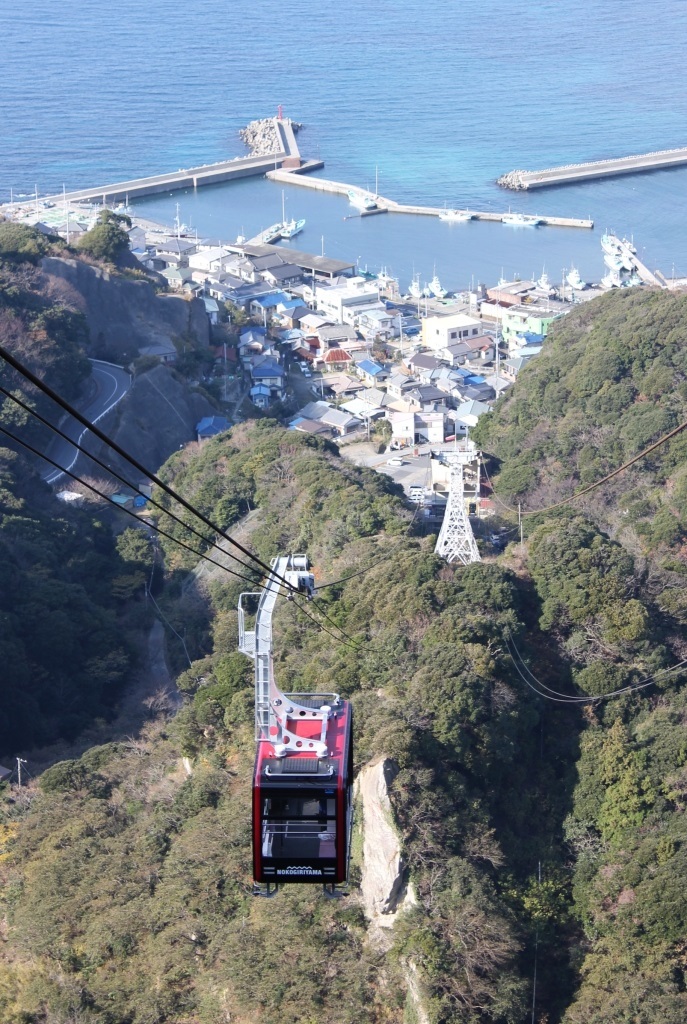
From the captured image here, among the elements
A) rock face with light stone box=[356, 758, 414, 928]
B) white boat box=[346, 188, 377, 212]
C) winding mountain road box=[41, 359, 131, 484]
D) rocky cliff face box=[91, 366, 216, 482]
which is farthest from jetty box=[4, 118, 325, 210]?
rock face with light stone box=[356, 758, 414, 928]

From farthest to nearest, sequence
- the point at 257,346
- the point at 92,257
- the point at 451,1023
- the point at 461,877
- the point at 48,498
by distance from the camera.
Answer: the point at 257,346, the point at 92,257, the point at 48,498, the point at 461,877, the point at 451,1023

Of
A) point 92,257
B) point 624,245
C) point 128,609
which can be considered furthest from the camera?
point 624,245

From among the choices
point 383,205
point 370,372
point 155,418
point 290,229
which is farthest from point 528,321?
point 383,205

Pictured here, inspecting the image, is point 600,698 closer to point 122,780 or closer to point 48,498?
point 122,780

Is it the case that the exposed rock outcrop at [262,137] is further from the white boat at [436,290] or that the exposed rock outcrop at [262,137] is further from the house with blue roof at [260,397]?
the house with blue roof at [260,397]

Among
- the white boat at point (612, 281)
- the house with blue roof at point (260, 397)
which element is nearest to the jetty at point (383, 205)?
the white boat at point (612, 281)

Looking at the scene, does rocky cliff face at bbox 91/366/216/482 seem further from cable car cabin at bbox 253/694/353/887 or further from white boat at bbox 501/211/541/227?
white boat at bbox 501/211/541/227

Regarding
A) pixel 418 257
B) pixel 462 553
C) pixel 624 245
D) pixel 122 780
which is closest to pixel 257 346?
pixel 418 257
